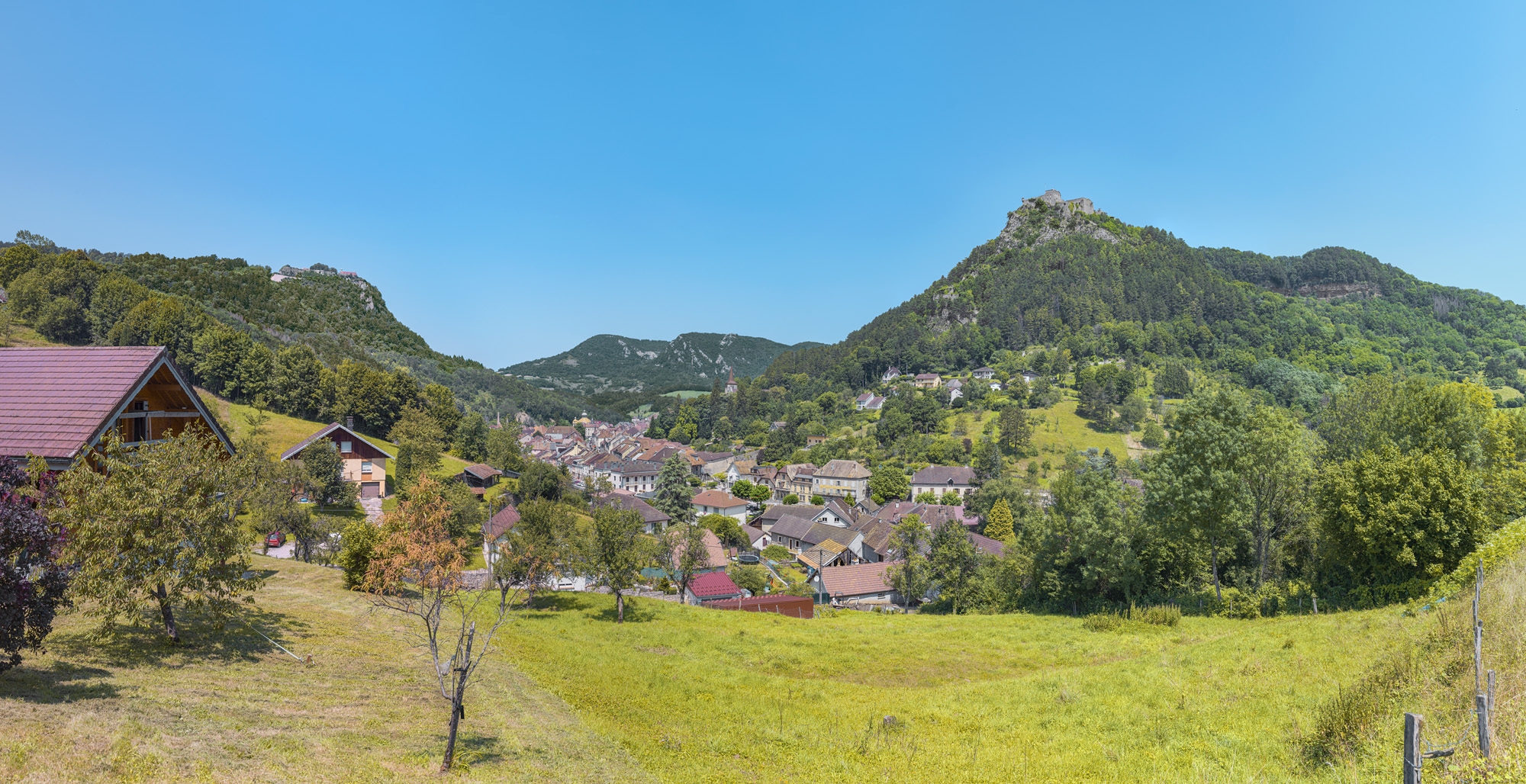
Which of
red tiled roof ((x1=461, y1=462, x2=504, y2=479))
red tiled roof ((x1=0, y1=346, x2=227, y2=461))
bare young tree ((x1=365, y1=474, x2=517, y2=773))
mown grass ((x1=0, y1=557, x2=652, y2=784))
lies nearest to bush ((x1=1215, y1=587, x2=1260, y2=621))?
mown grass ((x1=0, y1=557, x2=652, y2=784))

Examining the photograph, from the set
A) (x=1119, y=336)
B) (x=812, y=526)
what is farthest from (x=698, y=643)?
(x=1119, y=336)

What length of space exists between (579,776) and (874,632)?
2101 cm

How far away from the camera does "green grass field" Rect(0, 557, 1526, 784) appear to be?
30.3 ft

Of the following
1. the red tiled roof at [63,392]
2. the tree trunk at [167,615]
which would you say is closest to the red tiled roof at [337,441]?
the red tiled roof at [63,392]

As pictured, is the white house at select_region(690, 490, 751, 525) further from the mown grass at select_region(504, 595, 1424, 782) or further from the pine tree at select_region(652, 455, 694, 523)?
the mown grass at select_region(504, 595, 1424, 782)

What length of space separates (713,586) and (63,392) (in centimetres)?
3709

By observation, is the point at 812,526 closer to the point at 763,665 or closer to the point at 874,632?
the point at 874,632

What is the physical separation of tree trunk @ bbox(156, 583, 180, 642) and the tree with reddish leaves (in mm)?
2701

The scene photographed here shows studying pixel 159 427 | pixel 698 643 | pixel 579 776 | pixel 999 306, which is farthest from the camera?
pixel 999 306

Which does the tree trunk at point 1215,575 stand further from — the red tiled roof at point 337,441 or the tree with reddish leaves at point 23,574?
the red tiled roof at point 337,441

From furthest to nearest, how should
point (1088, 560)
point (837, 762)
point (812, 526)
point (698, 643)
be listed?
point (812, 526) < point (1088, 560) < point (698, 643) < point (837, 762)

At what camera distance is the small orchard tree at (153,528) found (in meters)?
12.5

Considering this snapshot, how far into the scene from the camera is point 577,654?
22.6 m

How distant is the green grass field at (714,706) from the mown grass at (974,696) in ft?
0.26
